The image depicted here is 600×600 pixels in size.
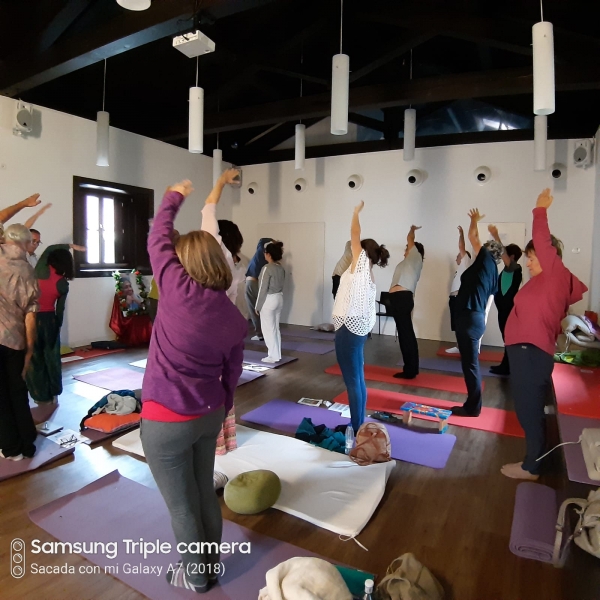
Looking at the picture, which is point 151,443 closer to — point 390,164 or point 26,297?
point 26,297

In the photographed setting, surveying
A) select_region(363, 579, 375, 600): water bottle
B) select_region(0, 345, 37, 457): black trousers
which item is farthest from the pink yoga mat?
select_region(0, 345, 37, 457): black trousers

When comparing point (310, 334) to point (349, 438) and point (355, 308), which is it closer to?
point (349, 438)

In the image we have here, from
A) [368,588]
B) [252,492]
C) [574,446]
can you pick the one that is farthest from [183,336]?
[574,446]

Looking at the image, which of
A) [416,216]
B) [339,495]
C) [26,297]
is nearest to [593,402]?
[339,495]

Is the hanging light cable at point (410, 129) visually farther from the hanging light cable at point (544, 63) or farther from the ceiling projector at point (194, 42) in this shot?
the ceiling projector at point (194, 42)

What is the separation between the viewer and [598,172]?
593 centimetres

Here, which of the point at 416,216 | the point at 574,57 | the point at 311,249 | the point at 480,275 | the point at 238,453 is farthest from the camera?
the point at 311,249

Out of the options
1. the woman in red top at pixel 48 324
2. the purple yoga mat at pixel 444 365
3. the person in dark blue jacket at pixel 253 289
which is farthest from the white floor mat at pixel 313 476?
the person in dark blue jacket at pixel 253 289

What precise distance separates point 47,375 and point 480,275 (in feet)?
11.9

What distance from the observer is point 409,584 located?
1.68m

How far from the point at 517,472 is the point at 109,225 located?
603 cm

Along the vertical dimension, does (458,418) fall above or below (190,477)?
below

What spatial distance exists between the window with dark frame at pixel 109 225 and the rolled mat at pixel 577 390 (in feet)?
18.7

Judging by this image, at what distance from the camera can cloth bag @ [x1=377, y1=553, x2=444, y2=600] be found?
65.4 inches
